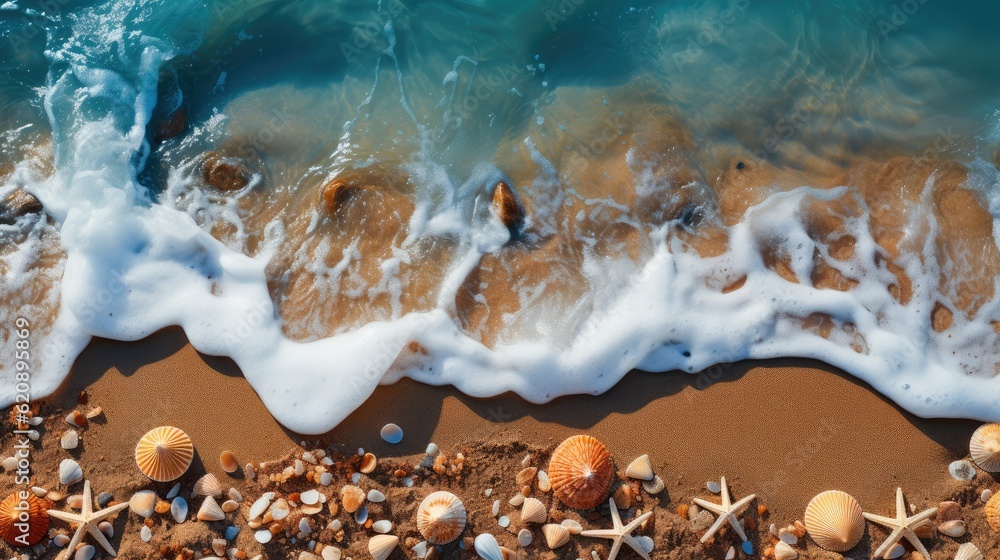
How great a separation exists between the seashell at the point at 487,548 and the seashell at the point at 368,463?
40.5 inches

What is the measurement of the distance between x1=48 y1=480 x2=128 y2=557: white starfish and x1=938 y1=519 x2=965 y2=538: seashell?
263 inches

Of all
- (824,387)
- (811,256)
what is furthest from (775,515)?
(811,256)

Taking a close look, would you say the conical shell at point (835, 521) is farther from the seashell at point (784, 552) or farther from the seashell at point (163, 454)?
the seashell at point (163, 454)

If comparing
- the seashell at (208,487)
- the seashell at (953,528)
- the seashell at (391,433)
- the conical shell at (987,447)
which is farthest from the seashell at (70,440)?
the conical shell at (987,447)

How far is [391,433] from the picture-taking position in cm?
486

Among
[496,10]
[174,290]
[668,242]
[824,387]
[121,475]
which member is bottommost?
[121,475]

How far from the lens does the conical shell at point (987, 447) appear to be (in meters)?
4.83

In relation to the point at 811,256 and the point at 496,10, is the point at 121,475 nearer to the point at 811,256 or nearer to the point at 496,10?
the point at 496,10

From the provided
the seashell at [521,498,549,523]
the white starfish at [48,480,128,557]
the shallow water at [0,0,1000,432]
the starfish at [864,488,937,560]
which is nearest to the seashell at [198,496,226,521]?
the white starfish at [48,480,128,557]

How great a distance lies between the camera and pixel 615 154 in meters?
5.72

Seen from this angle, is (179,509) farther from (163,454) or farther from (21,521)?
(21,521)

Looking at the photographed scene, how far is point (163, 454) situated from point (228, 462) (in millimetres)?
482

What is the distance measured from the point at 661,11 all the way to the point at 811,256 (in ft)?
9.81

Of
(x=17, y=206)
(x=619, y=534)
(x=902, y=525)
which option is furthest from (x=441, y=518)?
(x=17, y=206)
